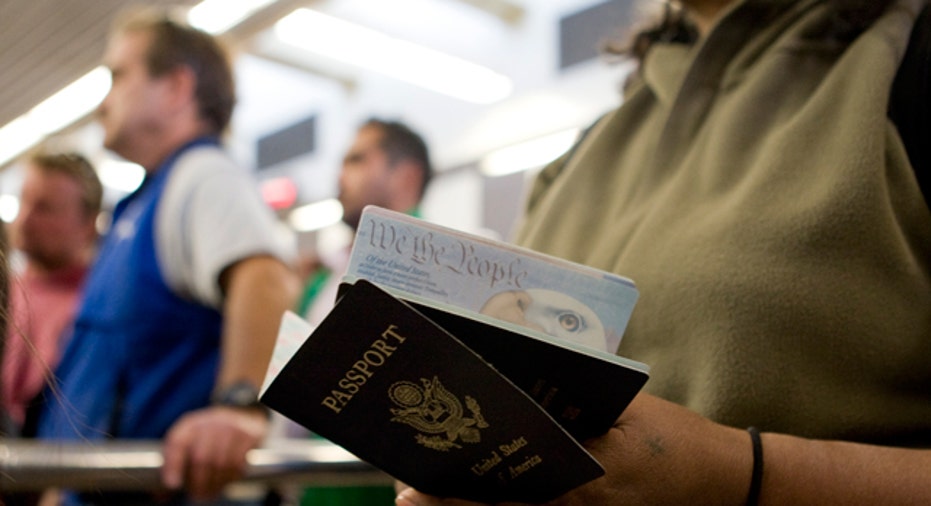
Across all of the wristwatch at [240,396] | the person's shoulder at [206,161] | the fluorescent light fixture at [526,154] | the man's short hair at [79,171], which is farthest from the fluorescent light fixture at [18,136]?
the wristwatch at [240,396]

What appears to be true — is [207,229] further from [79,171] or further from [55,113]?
[55,113]

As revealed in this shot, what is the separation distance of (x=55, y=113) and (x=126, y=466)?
294 inches

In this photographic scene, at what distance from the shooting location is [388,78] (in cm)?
830

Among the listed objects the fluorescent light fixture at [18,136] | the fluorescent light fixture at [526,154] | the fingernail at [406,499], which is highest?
the fingernail at [406,499]

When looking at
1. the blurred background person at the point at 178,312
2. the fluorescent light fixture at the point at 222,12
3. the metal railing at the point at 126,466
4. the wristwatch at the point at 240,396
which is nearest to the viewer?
the metal railing at the point at 126,466

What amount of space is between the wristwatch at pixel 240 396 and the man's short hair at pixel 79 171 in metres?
1.72

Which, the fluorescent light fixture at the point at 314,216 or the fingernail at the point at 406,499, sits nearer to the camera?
the fingernail at the point at 406,499

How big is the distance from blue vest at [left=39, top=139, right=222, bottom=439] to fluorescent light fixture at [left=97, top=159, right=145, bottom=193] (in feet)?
27.6

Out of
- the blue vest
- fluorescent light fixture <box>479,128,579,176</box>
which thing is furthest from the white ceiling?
the blue vest

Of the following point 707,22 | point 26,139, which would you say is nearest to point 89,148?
point 26,139

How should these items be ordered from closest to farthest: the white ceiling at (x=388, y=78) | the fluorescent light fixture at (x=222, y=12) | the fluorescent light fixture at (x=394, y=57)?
the fluorescent light fixture at (x=222, y=12)
the white ceiling at (x=388, y=78)
the fluorescent light fixture at (x=394, y=57)

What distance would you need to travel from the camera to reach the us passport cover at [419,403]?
551 millimetres

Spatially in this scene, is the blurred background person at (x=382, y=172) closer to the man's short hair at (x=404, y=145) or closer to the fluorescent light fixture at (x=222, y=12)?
the man's short hair at (x=404, y=145)

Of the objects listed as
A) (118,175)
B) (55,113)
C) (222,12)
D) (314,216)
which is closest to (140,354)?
(222,12)
